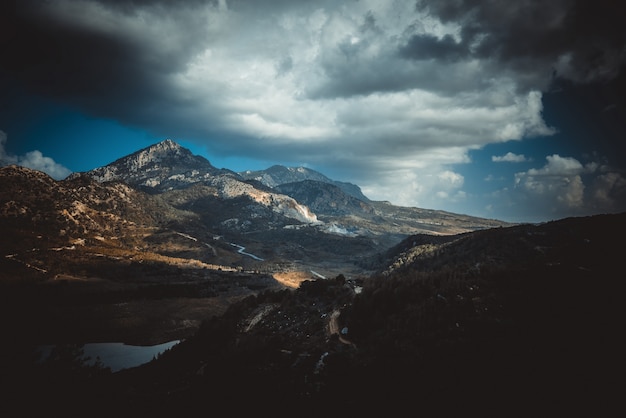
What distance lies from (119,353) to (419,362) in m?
61.9

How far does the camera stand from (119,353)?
59.8 m

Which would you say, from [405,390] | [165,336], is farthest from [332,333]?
[165,336]

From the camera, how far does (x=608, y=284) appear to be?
23172 millimetres

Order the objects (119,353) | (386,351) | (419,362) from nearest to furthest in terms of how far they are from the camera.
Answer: (419,362), (386,351), (119,353)

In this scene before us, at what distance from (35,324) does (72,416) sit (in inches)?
2874

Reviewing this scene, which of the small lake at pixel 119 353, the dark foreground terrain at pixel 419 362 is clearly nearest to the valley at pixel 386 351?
the dark foreground terrain at pixel 419 362

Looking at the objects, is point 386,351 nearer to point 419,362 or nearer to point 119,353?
Answer: point 419,362

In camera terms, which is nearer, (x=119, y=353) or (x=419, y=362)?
(x=419, y=362)

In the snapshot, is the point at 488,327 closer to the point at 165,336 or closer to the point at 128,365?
the point at 128,365

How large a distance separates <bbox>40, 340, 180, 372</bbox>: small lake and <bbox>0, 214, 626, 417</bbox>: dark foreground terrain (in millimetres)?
20040

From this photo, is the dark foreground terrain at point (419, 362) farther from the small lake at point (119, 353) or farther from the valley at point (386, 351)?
the small lake at point (119, 353)

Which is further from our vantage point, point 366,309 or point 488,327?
point 366,309

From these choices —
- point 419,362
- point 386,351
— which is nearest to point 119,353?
point 386,351

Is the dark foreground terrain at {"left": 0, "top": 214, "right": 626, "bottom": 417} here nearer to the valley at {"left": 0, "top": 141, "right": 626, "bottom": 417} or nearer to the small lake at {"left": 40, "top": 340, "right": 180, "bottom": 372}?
the valley at {"left": 0, "top": 141, "right": 626, "bottom": 417}
